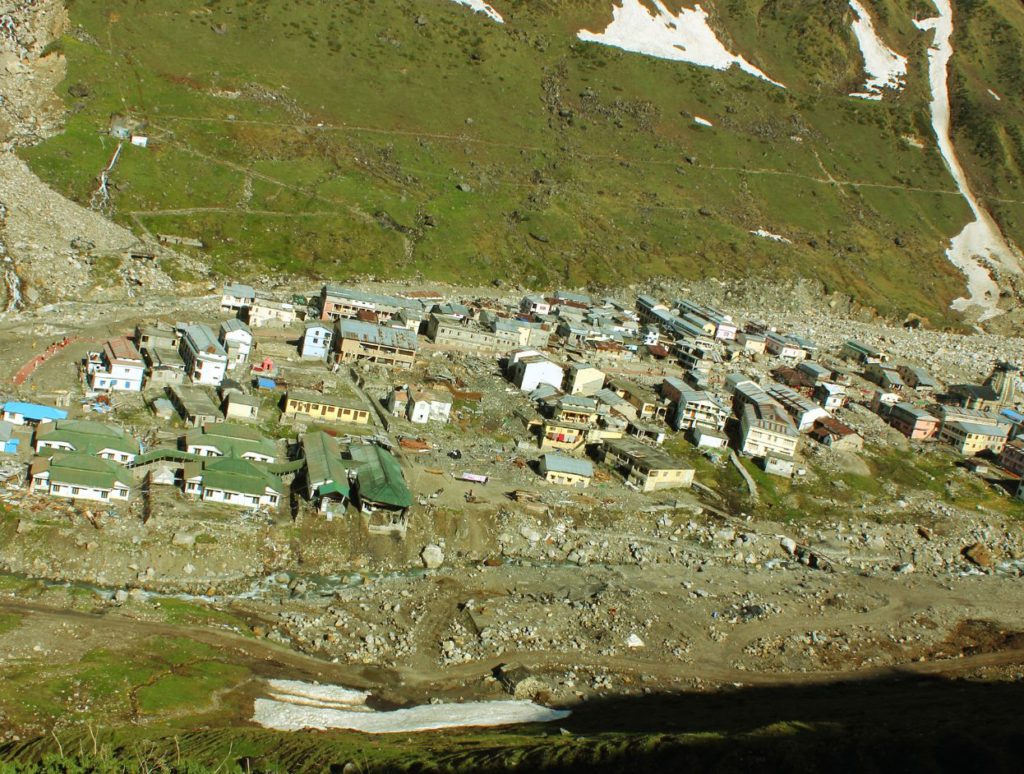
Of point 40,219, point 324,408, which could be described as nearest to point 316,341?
point 324,408

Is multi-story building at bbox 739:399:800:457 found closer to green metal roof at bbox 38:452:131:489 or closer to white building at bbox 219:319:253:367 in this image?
white building at bbox 219:319:253:367

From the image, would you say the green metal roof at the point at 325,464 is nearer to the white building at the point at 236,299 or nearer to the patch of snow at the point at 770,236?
the white building at the point at 236,299

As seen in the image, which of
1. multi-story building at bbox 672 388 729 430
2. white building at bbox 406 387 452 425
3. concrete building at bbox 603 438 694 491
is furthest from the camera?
multi-story building at bbox 672 388 729 430

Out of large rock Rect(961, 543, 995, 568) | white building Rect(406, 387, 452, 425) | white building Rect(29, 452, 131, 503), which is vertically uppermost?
white building Rect(406, 387, 452, 425)

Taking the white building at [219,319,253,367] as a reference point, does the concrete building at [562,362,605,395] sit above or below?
above

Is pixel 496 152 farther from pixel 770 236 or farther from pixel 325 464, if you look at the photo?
pixel 325 464

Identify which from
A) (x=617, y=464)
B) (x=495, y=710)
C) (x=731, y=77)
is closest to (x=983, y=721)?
(x=495, y=710)

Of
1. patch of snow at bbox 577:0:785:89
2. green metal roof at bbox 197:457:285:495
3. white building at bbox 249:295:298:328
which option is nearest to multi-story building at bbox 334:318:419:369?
white building at bbox 249:295:298:328
